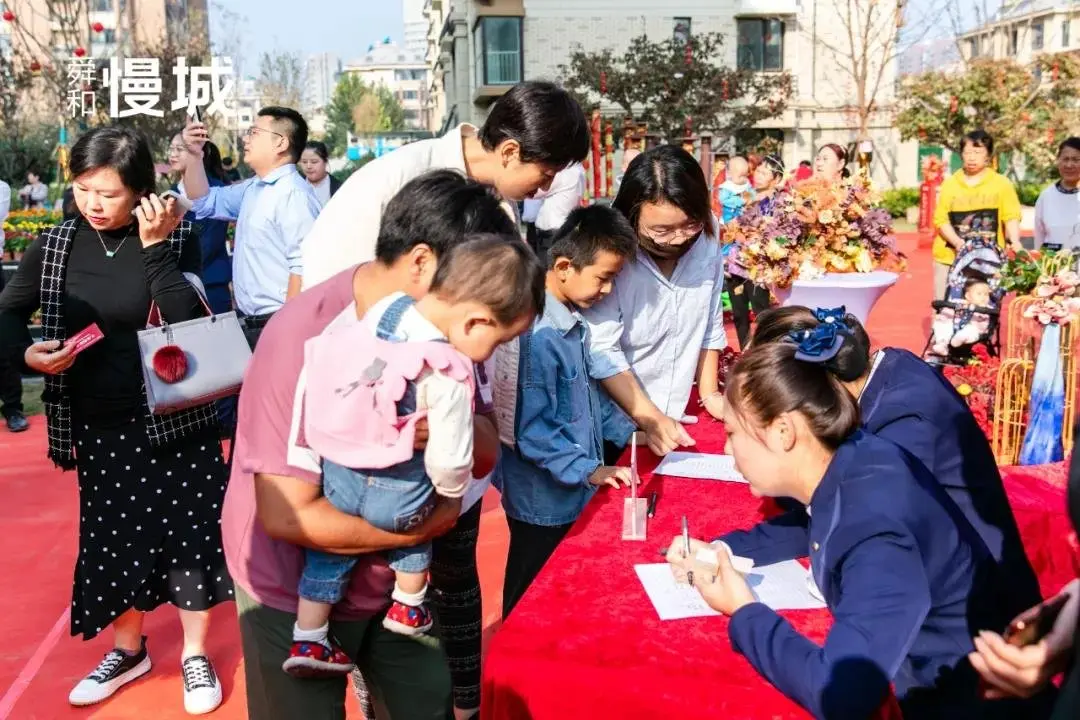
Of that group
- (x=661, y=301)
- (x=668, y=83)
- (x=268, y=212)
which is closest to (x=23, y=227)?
(x=268, y=212)

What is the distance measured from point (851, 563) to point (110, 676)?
7.85 feet

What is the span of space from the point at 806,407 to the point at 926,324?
803 centimetres

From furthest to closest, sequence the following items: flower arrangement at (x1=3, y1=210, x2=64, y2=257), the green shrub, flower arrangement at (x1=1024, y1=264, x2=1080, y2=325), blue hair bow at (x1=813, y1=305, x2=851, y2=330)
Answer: the green shrub → flower arrangement at (x1=3, y1=210, x2=64, y2=257) → flower arrangement at (x1=1024, y1=264, x2=1080, y2=325) → blue hair bow at (x1=813, y1=305, x2=851, y2=330)

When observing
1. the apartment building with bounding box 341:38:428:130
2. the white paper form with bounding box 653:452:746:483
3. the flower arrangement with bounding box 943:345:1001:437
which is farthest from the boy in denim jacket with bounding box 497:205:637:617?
the apartment building with bounding box 341:38:428:130

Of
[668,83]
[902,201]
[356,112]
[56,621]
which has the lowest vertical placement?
[56,621]

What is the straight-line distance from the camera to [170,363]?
2.68 metres

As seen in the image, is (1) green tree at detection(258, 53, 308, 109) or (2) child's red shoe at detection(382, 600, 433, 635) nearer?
(2) child's red shoe at detection(382, 600, 433, 635)

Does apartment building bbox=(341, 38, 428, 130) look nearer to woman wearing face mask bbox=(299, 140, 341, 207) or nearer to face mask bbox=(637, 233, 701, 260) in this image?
woman wearing face mask bbox=(299, 140, 341, 207)

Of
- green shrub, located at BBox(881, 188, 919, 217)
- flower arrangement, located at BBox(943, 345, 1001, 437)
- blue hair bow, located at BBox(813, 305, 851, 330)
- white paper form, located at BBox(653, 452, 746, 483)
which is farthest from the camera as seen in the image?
green shrub, located at BBox(881, 188, 919, 217)

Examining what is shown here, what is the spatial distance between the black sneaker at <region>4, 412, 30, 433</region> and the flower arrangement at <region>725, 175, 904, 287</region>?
468cm

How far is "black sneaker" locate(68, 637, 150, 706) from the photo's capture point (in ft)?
9.83

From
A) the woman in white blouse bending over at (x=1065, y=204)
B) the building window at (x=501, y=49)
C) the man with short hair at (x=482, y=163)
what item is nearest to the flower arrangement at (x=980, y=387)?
the woman in white blouse bending over at (x=1065, y=204)

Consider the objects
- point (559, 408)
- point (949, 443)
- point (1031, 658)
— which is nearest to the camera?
point (1031, 658)

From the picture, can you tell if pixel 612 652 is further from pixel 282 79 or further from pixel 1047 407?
pixel 282 79
